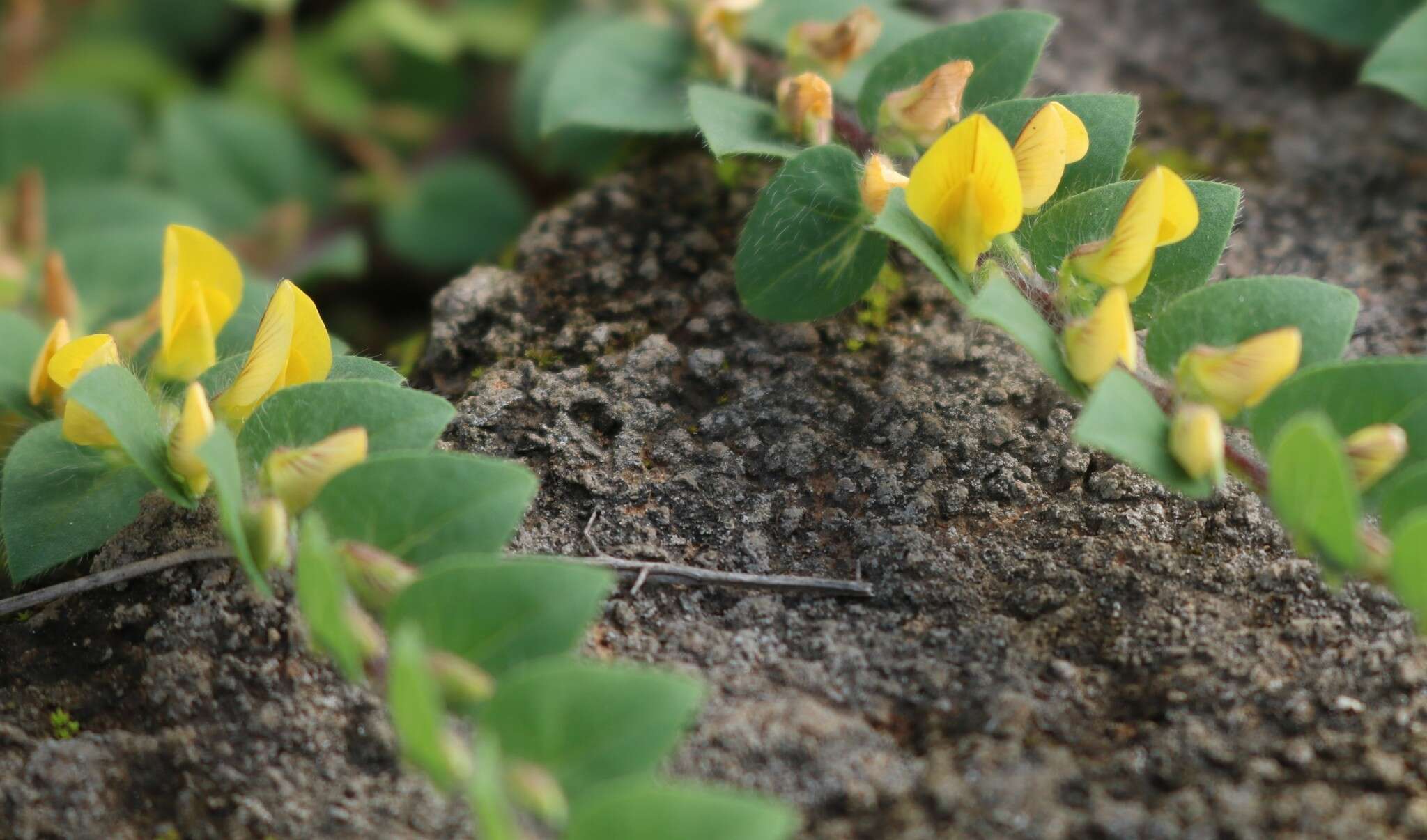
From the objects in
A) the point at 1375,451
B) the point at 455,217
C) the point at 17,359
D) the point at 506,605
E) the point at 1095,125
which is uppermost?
the point at 1095,125

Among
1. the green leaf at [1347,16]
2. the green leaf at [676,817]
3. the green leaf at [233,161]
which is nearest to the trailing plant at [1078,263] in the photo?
the green leaf at [676,817]

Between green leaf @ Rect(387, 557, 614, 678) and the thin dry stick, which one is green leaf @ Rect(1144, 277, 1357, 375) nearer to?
green leaf @ Rect(387, 557, 614, 678)

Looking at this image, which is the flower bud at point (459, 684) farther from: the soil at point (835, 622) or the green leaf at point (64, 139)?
the green leaf at point (64, 139)

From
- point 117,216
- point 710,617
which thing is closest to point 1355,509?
point 710,617

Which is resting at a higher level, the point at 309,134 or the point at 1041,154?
the point at 1041,154

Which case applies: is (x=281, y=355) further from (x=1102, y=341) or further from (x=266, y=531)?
(x=1102, y=341)

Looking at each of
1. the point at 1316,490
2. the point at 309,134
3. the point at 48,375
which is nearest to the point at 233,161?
the point at 309,134

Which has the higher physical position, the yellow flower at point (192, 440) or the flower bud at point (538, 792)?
the yellow flower at point (192, 440)
